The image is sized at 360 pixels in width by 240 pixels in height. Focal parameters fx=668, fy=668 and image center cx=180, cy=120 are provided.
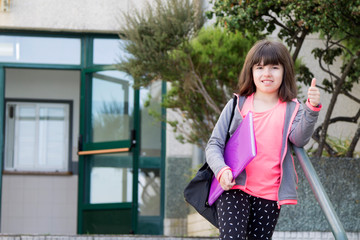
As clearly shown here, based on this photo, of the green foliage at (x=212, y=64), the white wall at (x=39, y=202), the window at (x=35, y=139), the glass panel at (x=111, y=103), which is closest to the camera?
the green foliage at (x=212, y=64)

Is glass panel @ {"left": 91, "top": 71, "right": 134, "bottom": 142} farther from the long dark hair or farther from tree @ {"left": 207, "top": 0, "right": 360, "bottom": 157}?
the long dark hair

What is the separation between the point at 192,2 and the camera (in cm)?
627

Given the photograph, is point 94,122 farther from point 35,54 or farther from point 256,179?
point 256,179

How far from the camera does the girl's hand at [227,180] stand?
2768mm

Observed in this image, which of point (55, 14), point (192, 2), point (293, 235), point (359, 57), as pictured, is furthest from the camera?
point (55, 14)

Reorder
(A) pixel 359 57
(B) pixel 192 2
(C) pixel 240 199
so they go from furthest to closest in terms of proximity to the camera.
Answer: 1. (B) pixel 192 2
2. (A) pixel 359 57
3. (C) pixel 240 199

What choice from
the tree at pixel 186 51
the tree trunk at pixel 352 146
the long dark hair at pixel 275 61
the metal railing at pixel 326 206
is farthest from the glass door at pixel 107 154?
the metal railing at pixel 326 206

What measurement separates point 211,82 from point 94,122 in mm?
2462

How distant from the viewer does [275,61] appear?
2955 mm

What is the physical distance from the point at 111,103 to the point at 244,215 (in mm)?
5475

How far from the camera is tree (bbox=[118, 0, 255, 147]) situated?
593 cm

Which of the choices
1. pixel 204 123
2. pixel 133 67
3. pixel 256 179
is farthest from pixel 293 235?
pixel 256 179

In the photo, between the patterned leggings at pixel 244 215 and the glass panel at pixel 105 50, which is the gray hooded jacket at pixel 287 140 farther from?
the glass panel at pixel 105 50

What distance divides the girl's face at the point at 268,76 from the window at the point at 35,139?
7740mm
